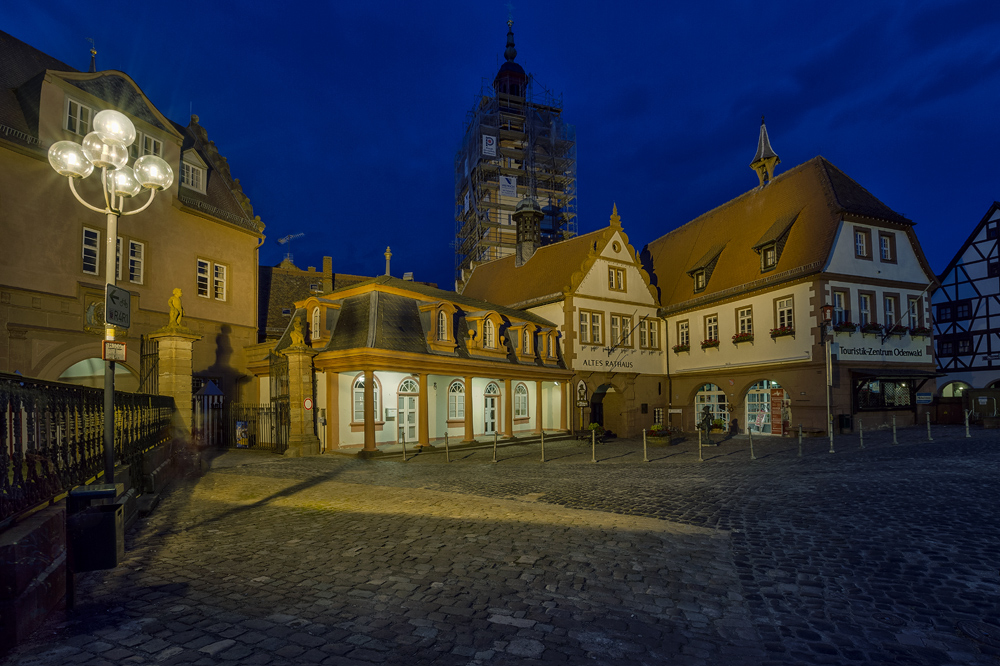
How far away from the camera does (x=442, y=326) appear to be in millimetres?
24016

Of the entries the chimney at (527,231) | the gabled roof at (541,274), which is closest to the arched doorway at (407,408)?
the gabled roof at (541,274)

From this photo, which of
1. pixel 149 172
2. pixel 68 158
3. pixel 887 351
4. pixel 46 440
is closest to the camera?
pixel 46 440

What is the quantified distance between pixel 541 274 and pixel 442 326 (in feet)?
41.1

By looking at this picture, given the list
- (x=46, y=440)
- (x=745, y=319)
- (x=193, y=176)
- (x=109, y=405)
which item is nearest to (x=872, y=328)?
(x=745, y=319)

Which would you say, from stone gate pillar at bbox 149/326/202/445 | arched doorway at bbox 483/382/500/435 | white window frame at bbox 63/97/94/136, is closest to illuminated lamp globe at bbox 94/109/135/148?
stone gate pillar at bbox 149/326/202/445

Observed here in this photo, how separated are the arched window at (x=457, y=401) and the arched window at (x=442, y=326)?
2978 millimetres

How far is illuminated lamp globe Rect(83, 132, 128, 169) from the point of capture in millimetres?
7938

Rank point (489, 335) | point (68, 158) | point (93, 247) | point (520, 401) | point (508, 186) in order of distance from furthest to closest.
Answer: point (508, 186) < point (520, 401) < point (489, 335) < point (93, 247) < point (68, 158)

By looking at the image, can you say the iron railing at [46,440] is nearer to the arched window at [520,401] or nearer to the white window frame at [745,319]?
the arched window at [520,401]

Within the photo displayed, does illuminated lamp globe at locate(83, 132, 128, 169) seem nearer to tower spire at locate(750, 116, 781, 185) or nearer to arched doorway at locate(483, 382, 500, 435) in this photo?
arched doorway at locate(483, 382, 500, 435)

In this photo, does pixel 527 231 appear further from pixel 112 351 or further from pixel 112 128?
pixel 112 351

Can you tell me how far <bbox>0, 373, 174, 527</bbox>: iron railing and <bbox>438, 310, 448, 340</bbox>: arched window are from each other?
1481 centimetres

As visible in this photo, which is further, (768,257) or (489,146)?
(489,146)

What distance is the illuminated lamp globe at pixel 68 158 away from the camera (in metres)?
8.08
